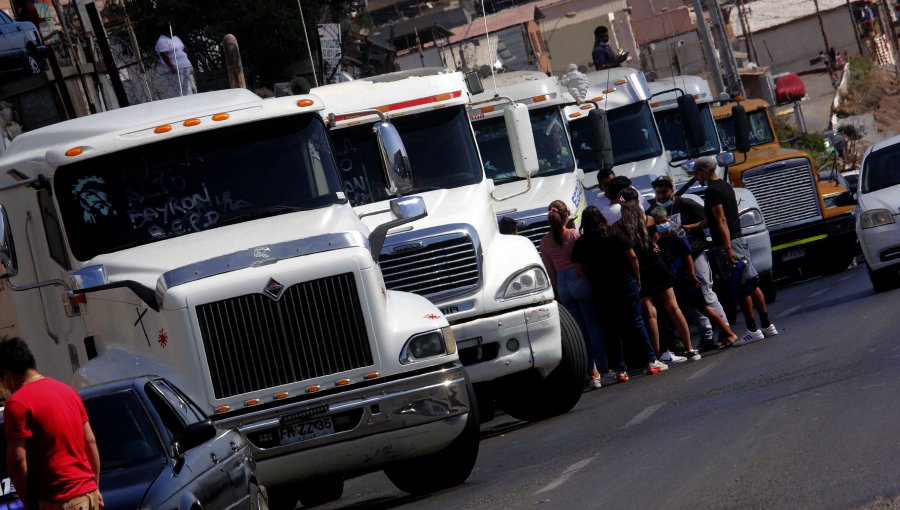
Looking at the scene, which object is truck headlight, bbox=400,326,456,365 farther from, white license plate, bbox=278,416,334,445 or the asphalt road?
the asphalt road

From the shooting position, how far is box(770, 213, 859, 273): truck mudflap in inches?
1059

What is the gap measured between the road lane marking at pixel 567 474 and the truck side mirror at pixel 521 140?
5.75m

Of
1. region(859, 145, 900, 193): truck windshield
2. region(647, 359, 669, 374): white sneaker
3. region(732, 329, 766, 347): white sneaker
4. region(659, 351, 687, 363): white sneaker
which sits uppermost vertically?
region(859, 145, 900, 193): truck windshield

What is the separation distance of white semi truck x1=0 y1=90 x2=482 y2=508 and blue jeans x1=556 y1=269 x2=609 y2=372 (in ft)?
14.2

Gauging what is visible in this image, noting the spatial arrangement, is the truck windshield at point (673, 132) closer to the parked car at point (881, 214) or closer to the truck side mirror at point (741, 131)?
the truck side mirror at point (741, 131)

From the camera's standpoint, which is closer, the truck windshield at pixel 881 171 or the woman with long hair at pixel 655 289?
the woman with long hair at pixel 655 289

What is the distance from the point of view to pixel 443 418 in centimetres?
1048

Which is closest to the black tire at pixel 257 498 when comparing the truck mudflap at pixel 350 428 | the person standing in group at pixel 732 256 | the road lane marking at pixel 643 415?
the truck mudflap at pixel 350 428

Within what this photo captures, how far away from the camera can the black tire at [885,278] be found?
20438 mm

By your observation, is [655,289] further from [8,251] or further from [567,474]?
[8,251]

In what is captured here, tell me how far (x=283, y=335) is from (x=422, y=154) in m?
5.05

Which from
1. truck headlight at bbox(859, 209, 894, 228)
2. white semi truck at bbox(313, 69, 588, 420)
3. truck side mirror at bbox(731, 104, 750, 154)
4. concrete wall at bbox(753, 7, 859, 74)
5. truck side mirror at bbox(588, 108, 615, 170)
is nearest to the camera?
white semi truck at bbox(313, 69, 588, 420)

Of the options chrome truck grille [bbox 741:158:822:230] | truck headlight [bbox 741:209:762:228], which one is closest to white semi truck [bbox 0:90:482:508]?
truck headlight [bbox 741:209:762:228]

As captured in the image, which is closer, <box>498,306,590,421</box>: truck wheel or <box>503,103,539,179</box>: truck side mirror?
<box>498,306,590,421</box>: truck wheel
